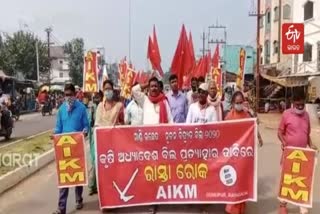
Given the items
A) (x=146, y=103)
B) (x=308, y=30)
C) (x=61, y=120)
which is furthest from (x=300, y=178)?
(x=308, y=30)

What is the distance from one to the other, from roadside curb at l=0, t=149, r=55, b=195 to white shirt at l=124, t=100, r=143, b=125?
2.53m

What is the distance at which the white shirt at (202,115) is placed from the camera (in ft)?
24.9

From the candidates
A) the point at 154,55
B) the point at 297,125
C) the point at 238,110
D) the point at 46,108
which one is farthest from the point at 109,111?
the point at 46,108

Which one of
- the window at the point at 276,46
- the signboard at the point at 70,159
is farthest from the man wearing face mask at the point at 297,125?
the window at the point at 276,46

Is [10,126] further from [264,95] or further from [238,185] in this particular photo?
[264,95]

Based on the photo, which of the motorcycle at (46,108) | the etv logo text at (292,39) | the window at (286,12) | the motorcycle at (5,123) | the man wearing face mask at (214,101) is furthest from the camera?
the window at (286,12)

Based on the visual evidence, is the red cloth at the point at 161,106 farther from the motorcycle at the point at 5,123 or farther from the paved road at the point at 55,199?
the motorcycle at the point at 5,123

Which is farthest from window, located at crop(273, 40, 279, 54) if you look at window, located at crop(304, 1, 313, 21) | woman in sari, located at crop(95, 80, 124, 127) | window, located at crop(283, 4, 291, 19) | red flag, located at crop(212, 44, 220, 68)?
woman in sari, located at crop(95, 80, 124, 127)

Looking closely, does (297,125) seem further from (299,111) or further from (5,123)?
(5,123)

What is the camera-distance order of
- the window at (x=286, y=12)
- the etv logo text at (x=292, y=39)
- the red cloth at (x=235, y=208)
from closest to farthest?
the red cloth at (x=235, y=208)
the etv logo text at (x=292, y=39)
the window at (x=286, y=12)

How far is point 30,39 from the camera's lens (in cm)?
6150

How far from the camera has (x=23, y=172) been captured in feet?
34.3

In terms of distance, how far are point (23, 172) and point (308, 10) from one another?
103 feet

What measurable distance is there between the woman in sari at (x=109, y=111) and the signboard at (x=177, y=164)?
22.6 inches
